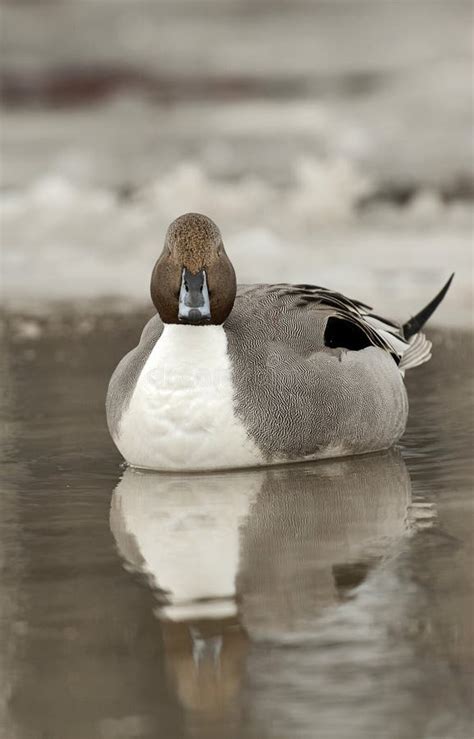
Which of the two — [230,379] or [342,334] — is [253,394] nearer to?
[230,379]

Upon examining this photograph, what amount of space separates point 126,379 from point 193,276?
0.58 metres

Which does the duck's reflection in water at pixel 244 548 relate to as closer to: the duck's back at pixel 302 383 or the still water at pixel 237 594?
the still water at pixel 237 594

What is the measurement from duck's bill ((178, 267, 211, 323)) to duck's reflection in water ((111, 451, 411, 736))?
641 mm

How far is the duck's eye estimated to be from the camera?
661cm

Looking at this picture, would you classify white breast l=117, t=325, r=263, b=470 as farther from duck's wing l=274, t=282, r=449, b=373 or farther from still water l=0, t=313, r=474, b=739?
duck's wing l=274, t=282, r=449, b=373

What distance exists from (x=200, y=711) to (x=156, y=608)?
828 mm

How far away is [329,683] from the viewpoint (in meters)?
3.67

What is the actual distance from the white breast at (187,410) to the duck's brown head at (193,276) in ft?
0.35

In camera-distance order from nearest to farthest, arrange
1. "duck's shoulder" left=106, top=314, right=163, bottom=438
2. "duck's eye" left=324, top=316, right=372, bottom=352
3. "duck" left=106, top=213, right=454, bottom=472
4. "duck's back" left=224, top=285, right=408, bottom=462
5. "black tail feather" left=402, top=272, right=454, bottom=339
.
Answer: "duck" left=106, top=213, right=454, bottom=472 < "duck's back" left=224, top=285, right=408, bottom=462 < "duck's shoulder" left=106, top=314, right=163, bottom=438 < "duck's eye" left=324, top=316, right=372, bottom=352 < "black tail feather" left=402, top=272, right=454, bottom=339

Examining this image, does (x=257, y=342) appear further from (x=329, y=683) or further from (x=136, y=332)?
(x=136, y=332)

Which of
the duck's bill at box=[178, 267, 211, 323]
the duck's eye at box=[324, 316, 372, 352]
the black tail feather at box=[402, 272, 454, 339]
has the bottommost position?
the black tail feather at box=[402, 272, 454, 339]

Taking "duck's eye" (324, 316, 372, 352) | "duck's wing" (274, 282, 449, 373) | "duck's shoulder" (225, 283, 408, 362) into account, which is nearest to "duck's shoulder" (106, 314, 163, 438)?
"duck's shoulder" (225, 283, 408, 362)

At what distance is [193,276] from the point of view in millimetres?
6078

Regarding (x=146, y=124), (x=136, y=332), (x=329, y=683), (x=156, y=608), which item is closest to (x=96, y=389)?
(x=136, y=332)
